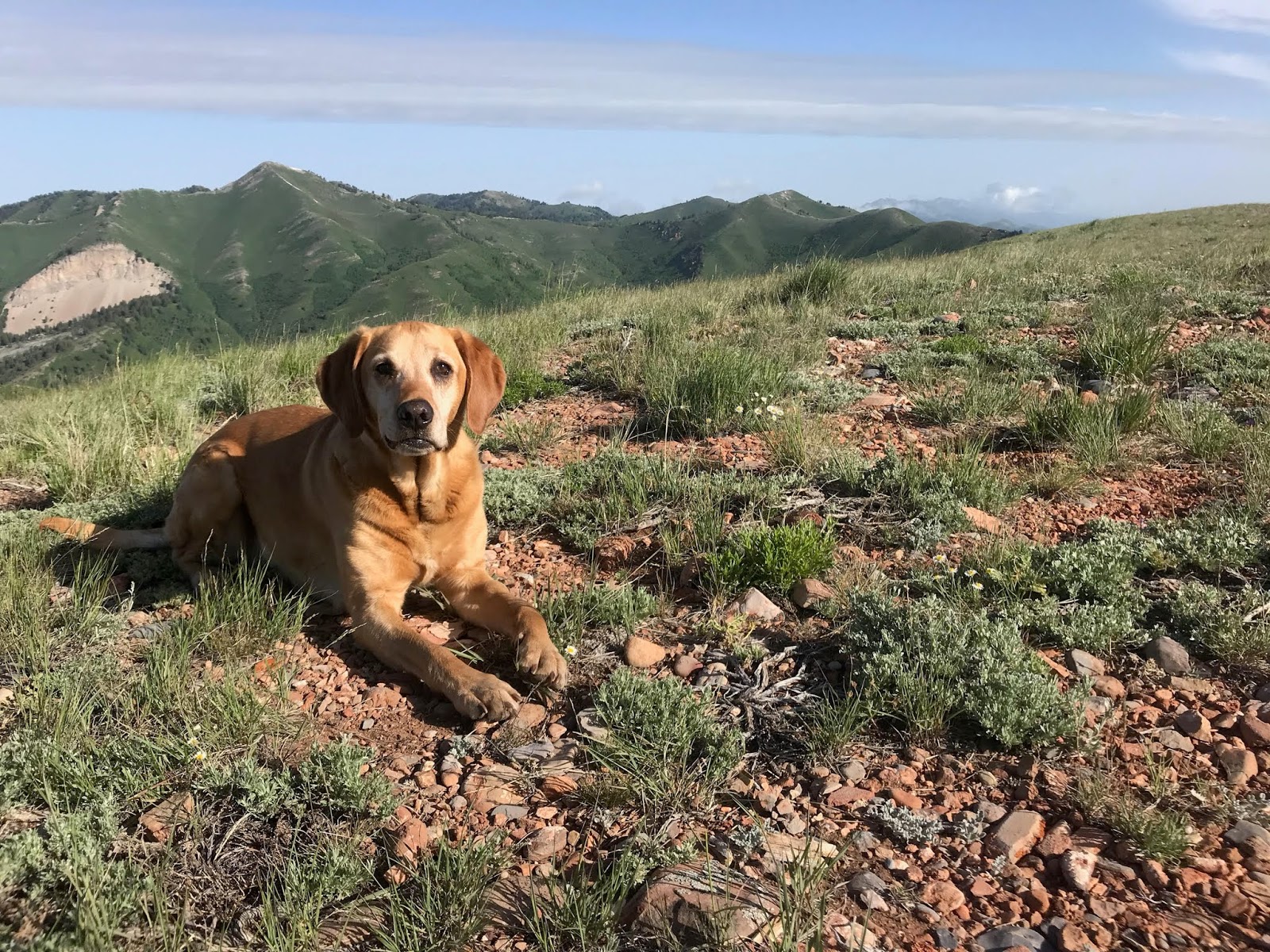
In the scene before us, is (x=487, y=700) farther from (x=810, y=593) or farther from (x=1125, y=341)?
(x=1125, y=341)

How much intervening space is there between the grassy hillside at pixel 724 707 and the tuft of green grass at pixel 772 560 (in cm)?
2

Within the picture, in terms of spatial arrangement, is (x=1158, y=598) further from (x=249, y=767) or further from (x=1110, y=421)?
(x=249, y=767)

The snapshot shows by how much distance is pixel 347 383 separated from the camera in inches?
137

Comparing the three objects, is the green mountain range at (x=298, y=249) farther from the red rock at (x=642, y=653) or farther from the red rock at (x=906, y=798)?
the red rock at (x=906, y=798)

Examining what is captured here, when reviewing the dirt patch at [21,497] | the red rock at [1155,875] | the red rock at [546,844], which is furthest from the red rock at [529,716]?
the dirt patch at [21,497]

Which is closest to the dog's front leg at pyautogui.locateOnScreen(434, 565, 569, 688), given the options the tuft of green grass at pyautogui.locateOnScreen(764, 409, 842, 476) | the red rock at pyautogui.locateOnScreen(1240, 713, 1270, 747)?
the tuft of green grass at pyautogui.locateOnScreen(764, 409, 842, 476)

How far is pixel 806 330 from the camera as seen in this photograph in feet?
26.0

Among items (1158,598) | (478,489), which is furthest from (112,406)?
(1158,598)

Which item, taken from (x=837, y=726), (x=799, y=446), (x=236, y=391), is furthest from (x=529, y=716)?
(x=236, y=391)

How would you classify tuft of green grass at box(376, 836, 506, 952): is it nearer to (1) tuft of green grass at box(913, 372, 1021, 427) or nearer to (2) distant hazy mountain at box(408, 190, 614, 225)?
(1) tuft of green grass at box(913, 372, 1021, 427)

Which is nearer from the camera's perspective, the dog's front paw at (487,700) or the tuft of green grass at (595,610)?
the dog's front paw at (487,700)

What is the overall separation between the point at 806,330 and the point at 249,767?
6.75m

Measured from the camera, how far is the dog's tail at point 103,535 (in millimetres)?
4145

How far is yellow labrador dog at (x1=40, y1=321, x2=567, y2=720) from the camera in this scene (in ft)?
10.6
